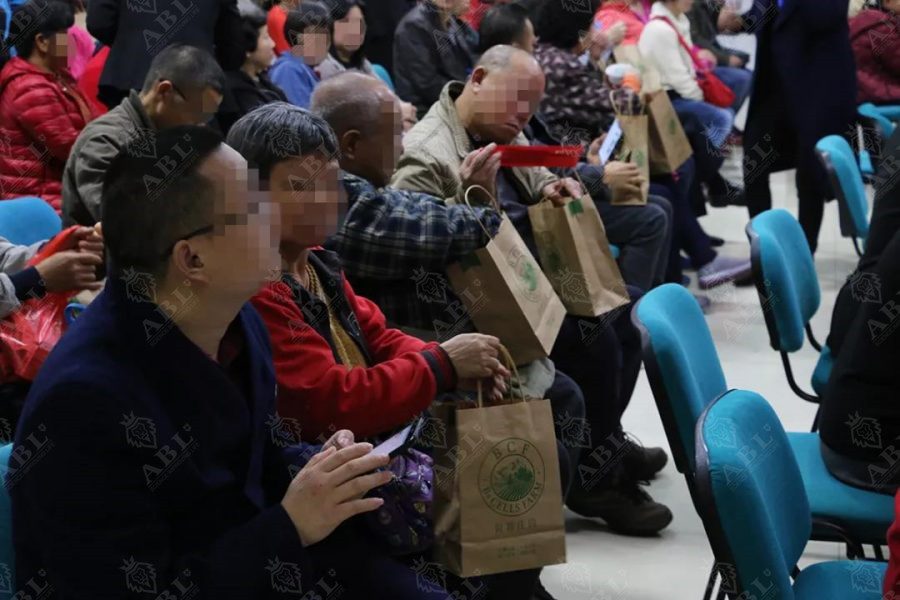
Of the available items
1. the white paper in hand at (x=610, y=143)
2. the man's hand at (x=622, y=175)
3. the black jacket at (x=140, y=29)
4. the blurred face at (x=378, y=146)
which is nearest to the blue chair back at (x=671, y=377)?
the blurred face at (x=378, y=146)

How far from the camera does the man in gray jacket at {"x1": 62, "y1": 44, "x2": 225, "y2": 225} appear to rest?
3.08 metres

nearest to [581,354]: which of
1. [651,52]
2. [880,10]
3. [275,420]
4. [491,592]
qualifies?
[491,592]

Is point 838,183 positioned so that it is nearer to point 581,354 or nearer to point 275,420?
point 581,354

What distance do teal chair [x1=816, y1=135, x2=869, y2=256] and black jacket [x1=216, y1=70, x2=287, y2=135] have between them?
6.57 ft

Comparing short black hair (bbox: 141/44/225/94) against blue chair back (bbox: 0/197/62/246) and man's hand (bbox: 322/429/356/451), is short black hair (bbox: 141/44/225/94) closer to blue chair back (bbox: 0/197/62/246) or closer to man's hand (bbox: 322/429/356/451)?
blue chair back (bbox: 0/197/62/246)

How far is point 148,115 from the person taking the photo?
3189 mm

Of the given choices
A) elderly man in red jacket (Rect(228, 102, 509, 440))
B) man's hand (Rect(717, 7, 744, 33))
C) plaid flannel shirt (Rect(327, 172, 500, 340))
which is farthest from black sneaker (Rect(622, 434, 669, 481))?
man's hand (Rect(717, 7, 744, 33))

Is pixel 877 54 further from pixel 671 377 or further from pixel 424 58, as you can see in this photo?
pixel 671 377

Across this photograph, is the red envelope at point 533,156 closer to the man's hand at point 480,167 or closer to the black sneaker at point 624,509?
the man's hand at point 480,167

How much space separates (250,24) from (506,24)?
36.4 inches

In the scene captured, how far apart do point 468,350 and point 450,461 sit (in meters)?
0.25

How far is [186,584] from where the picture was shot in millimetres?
1487

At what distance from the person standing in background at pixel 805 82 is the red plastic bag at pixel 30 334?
3.76 metres

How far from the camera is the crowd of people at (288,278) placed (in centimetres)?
148
